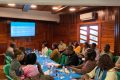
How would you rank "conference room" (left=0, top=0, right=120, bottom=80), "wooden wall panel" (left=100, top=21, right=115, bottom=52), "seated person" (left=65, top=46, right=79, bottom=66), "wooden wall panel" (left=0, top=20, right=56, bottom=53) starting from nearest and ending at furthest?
"conference room" (left=0, top=0, right=120, bottom=80)
"seated person" (left=65, top=46, right=79, bottom=66)
"wooden wall panel" (left=100, top=21, right=115, bottom=52)
"wooden wall panel" (left=0, top=20, right=56, bottom=53)

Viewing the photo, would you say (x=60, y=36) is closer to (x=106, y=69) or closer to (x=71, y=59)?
(x=71, y=59)

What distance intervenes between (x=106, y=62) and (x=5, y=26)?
7534 mm

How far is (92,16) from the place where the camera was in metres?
8.12

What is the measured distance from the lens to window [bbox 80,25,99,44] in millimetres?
8203

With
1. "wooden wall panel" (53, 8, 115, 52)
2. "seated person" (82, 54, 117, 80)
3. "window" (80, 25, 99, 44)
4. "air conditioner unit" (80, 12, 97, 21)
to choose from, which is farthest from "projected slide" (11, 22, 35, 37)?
"seated person" (82, 54, 117, 80)

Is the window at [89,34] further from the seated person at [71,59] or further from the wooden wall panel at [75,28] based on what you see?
the seated person at [71,59]

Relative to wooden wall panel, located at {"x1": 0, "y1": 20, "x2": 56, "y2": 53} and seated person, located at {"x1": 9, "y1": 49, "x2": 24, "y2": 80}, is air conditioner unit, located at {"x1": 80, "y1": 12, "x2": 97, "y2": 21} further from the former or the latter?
seated person, located at {"x1": 9, "y1": 49, "x2": 24, "y2": 80}

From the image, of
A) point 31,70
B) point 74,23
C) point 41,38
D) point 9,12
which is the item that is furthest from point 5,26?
point 31,70

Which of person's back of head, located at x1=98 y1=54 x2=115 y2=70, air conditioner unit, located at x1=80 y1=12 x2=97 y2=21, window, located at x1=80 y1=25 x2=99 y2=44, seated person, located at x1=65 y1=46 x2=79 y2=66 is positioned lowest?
seated person, located at x1=65 y1=46 x2=79 y2=66

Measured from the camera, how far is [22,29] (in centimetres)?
1018

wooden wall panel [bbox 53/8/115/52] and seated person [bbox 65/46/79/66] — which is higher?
wooden wall panel [bbox 53/8/115/52]

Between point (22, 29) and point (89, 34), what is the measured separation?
3446mm

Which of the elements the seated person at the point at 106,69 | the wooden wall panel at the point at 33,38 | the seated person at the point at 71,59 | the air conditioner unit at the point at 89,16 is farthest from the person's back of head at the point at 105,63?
the wooden wall panel at the point at 33,38

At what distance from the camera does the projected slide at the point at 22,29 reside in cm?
991
